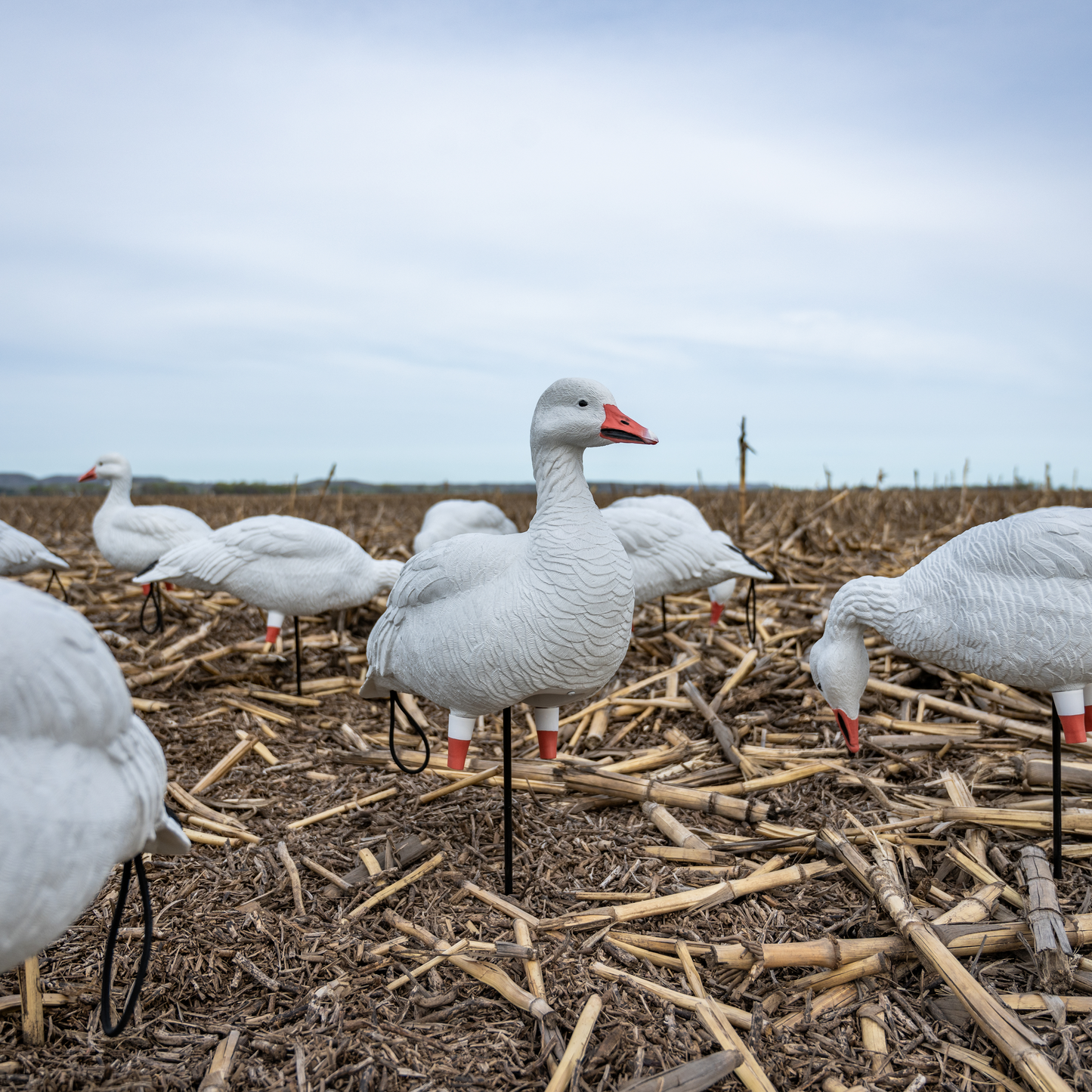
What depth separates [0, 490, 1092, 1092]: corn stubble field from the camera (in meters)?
2.73

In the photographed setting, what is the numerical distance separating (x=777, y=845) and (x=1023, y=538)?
6.00 ft

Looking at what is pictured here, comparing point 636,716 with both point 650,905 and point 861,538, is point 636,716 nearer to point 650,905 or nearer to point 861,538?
point 650,905

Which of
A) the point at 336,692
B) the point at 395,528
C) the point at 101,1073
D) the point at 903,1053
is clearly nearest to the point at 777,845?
the point at 903,1053

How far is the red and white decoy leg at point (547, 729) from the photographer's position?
134 inches

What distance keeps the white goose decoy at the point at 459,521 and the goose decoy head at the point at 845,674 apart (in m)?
4.89

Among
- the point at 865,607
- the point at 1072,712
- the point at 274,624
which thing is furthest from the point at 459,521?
the point at 1072,712

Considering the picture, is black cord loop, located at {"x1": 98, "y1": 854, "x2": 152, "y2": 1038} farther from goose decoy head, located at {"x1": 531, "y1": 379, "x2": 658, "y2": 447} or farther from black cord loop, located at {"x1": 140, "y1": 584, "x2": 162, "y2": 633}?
black cord loop, located at {"x1": 140, "y1": 584, "x2": 162, "y2": 633}

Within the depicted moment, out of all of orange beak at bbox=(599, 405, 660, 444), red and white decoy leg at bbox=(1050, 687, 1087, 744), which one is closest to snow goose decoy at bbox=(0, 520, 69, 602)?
orange beak at bbox=(599, 405, 660, 444)

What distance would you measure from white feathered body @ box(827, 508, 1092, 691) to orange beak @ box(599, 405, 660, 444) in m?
1.53

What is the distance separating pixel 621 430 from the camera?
2.91 m

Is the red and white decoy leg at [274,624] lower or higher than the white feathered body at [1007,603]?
lower

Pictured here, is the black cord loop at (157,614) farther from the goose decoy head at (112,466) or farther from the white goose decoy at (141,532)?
the goose decoy head at (112,466)

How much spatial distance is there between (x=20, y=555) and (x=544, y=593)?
588 cm

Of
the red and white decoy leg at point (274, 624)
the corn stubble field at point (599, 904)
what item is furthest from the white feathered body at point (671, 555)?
the red and white decoy leg at point (274, 624)
